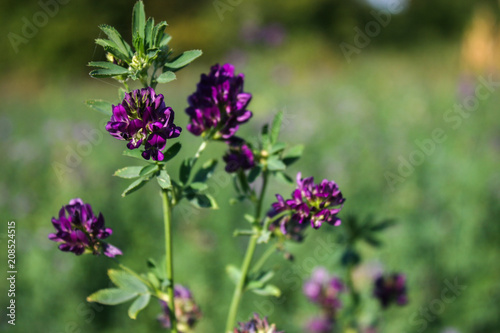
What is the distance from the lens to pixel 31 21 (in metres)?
13.4

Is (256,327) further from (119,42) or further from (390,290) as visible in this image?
(390,290)

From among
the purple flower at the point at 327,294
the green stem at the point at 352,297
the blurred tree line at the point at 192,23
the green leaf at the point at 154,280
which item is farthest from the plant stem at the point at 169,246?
the blurred tree line at the point at 192,23

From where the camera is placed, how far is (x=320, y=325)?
1.67 metres

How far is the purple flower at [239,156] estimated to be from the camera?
822 millimetres

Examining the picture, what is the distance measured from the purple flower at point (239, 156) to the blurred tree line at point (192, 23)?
985 centimetres

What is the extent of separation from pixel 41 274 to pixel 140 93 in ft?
6.24

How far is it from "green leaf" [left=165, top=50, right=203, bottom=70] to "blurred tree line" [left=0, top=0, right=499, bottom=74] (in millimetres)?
9894

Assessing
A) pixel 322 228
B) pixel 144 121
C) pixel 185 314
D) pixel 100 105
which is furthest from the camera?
pixel 322 228

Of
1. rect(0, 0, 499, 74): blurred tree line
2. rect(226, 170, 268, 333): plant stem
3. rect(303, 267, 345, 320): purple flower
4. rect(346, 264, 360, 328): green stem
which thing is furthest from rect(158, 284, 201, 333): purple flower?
rect(0, 0, 499, 74): blurred tree line

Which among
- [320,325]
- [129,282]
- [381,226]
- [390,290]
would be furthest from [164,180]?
[320,325]

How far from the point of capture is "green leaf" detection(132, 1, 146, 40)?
725 mm

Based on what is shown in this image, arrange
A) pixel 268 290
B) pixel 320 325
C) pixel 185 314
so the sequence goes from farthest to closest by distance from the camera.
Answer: pixel 320 325 < pixel 185 314 < pixel 268 290

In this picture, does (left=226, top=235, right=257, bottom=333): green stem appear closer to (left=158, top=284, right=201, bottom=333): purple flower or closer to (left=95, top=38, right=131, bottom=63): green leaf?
(left=158, top=284, right=201, bottom=333): purple flower

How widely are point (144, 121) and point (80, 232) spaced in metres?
0.23
